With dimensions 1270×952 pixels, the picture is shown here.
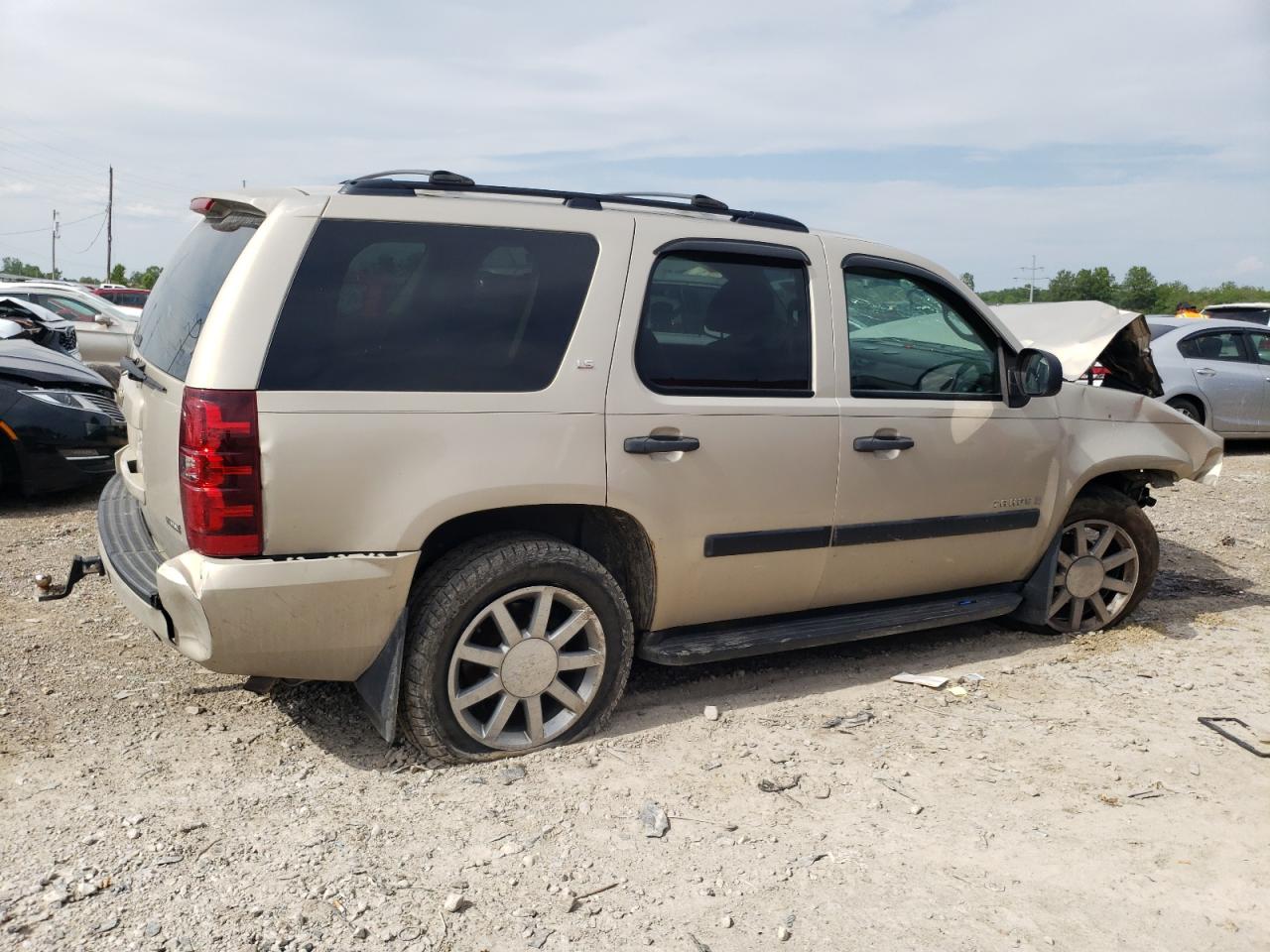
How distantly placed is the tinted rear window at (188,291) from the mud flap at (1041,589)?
376 centimetres

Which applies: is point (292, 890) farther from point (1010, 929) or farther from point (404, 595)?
point (1010, 929)

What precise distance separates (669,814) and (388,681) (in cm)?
100

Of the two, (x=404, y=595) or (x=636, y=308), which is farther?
(x=636, y=308)

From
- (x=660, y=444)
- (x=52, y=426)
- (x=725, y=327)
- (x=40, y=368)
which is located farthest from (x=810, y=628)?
(x=40, y=368)

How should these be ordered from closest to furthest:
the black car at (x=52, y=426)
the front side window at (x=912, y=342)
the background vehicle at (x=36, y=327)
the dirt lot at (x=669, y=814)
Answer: the dirt lot at (x=669, y=814), the front side window at (x=912, y=342), the black car at (x=52, y=426), the background vehicle at (x=36, y=327)

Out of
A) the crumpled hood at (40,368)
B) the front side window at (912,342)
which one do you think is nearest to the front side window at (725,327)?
the front side window at (912,342)

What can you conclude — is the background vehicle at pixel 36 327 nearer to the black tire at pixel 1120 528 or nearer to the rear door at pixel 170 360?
the rear door at pixel 170 360

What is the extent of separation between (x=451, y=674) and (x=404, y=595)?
0.33 m

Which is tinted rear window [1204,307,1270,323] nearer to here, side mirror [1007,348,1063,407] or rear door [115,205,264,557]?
side mirror [1007,348,1063,407]

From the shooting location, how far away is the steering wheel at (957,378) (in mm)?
4562

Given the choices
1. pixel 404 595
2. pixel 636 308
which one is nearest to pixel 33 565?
pixel 404 595

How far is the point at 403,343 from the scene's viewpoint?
3377mm

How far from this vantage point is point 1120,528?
17.5ft

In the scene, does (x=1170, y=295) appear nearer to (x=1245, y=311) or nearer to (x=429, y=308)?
(x=1245, y=311)
